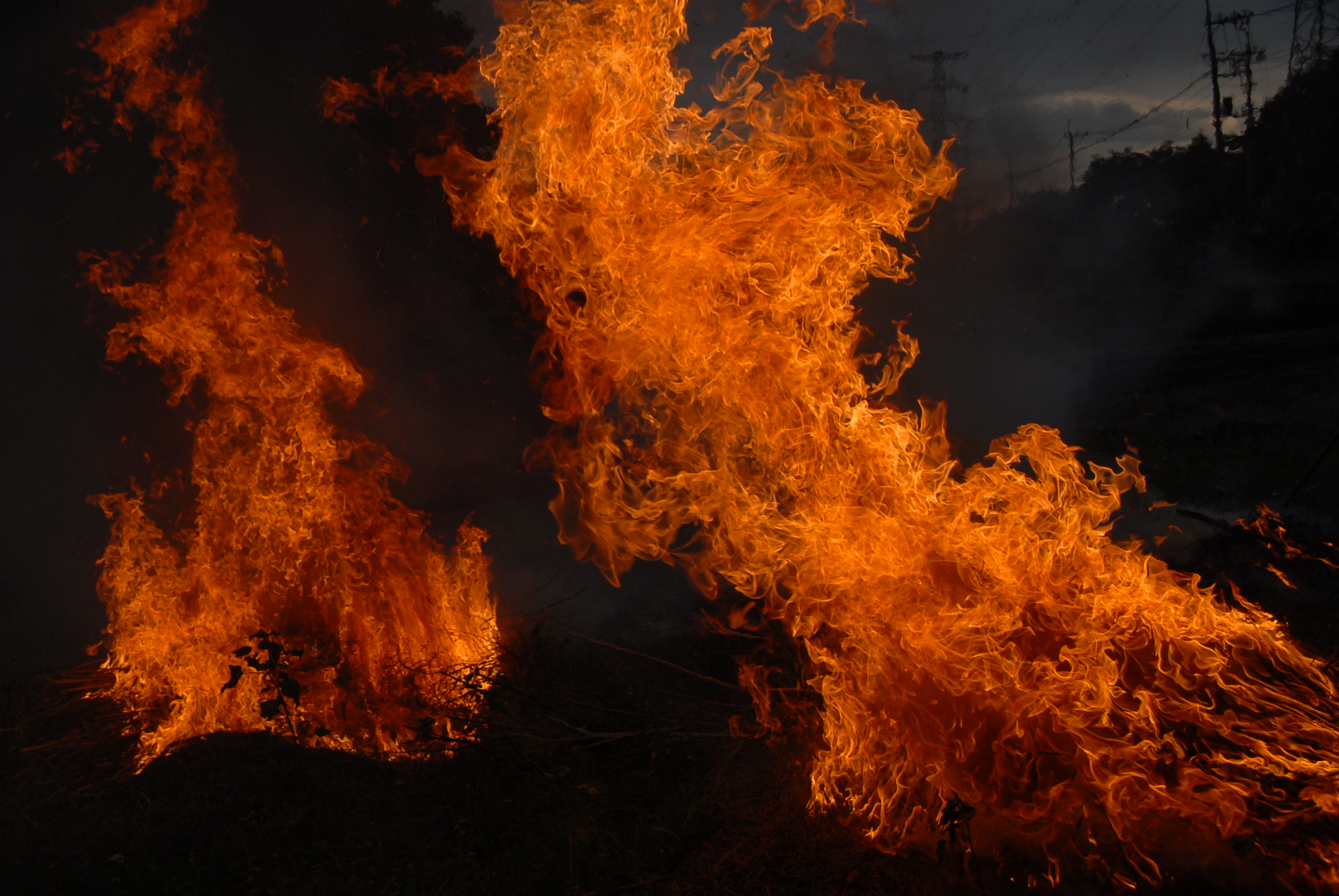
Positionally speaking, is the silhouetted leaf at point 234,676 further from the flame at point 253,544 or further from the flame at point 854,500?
the flame at point 854,500

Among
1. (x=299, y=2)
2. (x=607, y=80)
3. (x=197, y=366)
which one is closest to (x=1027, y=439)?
(x=607, y=80)

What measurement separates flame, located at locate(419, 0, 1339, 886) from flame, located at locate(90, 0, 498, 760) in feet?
5.45

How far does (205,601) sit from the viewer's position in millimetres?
5859

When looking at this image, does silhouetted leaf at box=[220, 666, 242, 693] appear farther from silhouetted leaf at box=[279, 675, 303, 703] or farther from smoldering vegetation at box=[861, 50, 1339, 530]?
smoldering vegetation at box=[861, 50, 1339, 530]

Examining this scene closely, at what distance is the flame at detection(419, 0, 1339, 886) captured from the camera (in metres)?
3.58

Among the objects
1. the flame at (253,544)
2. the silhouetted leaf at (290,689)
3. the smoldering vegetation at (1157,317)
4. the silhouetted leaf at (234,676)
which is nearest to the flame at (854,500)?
the flame at (253,544)

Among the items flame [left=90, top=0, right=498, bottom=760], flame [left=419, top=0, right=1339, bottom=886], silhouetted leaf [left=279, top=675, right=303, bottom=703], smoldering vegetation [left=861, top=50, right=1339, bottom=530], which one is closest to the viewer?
flame [left=419, top=0, right=1339, bottom=886]

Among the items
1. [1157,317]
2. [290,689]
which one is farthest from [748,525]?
[1157,317]

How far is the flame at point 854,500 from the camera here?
3576 millimetres

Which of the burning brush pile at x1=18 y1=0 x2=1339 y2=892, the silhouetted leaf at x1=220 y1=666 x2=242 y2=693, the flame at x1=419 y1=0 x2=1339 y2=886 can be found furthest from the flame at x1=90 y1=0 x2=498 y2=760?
the flame at x1=419 y1=0 x2=1339 y2=886

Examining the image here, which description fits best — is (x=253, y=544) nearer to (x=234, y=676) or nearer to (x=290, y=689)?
(x=234, y=676)

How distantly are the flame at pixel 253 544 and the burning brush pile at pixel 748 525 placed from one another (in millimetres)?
25

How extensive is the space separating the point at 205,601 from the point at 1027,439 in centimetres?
600

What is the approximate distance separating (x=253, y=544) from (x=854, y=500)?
4443 mm
